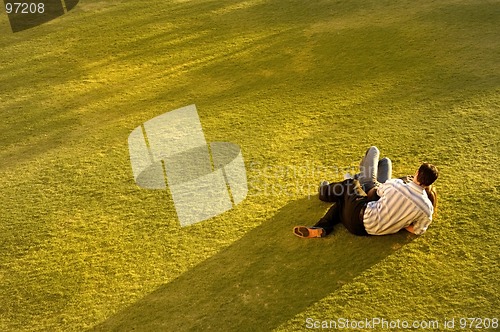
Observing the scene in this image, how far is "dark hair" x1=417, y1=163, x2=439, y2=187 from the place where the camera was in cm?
362

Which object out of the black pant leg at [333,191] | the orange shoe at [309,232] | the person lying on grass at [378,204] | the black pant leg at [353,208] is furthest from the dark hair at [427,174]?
the orange shoe at [309,232]

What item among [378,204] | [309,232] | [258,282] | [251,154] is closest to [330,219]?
[309,232]

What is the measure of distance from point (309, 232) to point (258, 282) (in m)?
0.54

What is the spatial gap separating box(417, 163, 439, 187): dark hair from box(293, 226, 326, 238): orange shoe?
762 millimetres

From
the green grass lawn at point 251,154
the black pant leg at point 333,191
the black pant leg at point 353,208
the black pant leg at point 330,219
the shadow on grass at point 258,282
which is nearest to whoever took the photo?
the shadow on grass at point 258,282

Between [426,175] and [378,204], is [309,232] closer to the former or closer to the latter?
[378,204]

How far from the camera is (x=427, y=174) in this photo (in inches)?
143

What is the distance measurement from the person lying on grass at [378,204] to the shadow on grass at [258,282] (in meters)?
0.09

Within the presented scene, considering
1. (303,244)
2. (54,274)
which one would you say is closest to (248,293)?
(303,244)

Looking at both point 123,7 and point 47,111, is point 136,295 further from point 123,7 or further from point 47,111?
point 123,7

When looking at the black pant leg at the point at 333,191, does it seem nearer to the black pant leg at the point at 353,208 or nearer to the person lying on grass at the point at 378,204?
the person lying on grass at the point at 378,204

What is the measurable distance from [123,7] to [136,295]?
5.61 meters

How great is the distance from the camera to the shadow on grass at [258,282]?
3490 mm

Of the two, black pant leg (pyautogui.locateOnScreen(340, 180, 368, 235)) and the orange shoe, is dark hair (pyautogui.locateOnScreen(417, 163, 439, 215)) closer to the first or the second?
black pant leg (pyautogui.locateOnScreen(340, 180, 368, 235))
